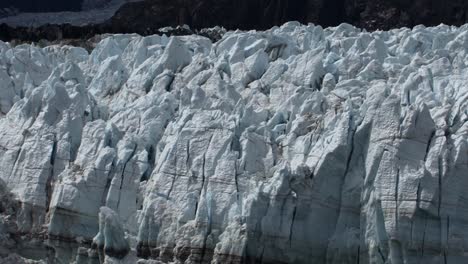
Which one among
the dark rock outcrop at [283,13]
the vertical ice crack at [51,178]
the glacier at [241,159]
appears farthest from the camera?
the dark rock outcrop at [283,13]

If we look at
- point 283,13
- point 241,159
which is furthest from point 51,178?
point 283,13

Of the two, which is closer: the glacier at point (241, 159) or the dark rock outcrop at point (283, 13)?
the glacier at point (241, 159)

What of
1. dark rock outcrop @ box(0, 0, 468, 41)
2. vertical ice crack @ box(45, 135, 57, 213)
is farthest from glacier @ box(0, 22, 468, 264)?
dark rock outcrop @ box(0, 0, 468, 41)

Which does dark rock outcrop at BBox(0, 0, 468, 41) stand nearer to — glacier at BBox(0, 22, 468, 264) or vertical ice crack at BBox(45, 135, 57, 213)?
glacier at BBox(0, 22, 468, 264)

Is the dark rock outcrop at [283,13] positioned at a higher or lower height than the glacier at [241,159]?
higher

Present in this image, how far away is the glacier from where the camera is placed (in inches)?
953

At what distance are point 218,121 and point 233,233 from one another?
313 cm

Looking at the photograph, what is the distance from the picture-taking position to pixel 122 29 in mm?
54188

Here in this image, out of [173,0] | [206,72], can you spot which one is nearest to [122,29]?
[173,0]

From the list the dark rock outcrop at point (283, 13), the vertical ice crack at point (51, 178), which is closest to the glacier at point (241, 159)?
the vertical ice crack at point (51, 178)

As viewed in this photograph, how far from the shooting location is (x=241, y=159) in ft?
86.4

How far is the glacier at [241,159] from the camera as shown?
24.2 m

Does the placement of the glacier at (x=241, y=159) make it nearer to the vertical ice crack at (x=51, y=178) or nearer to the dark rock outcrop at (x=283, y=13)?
the vertical ice crack at (x=51, y=178)

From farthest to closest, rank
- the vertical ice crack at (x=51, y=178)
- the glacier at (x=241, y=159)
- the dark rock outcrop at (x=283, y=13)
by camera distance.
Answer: the dark rock outcrop at (x=283, y=13) < the vertical ice crack at (x=51, y=178) < the glacier at (x=241, y=159)
